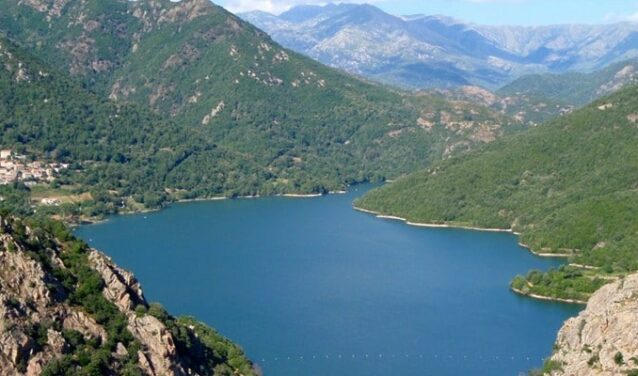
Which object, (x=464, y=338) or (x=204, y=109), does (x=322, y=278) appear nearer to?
(x=464, y=338)

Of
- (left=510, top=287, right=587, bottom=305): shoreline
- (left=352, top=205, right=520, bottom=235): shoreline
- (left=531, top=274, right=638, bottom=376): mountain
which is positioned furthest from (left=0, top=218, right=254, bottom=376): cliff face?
(left=352, top=205, right=520, bottom=235): shoreline

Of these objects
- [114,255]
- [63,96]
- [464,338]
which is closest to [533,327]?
[464,338]

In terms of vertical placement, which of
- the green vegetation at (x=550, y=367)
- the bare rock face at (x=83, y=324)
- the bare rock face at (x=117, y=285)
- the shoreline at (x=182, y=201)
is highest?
the bare rock face at (x=117, y=285)

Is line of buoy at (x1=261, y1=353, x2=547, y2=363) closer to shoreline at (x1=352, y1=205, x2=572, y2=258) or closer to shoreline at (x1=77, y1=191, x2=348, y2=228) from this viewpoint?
shoreline at (x1=352, y1=205, x2=572, y2=258)

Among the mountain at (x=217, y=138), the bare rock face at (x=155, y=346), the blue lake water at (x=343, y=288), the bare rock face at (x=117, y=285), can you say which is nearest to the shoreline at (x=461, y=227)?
the blue lake water at (x=343, y=288)

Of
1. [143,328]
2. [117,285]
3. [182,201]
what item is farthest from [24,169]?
[143,328]

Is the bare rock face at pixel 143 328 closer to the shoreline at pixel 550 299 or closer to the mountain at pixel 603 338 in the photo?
the mountain at pixel 603 338

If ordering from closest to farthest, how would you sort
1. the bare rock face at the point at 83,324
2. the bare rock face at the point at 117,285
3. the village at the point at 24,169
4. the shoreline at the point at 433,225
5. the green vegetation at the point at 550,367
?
1. the bare rock face at the point at 83,324
2. the bare rock face at the point at 117,285
3. the green vegetation at the point at 550,367
4. the shoreline at the point at 433,225
5. the village at the point at 24,169
